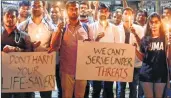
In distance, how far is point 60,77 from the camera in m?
2.14

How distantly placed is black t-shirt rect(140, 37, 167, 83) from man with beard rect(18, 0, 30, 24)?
818 mm

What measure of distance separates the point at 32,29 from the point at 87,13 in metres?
0.39

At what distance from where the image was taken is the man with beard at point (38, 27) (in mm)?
2041

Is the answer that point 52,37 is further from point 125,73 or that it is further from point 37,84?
point 125,73

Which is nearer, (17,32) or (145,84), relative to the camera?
(17,32)

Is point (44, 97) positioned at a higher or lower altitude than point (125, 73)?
lower

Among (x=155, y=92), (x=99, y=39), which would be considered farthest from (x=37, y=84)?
(x=155, y=92)

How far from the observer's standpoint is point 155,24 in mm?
2107

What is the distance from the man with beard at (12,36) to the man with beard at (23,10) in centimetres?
3

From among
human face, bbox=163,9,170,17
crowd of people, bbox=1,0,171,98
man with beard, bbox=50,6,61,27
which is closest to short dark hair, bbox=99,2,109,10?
crowd of people, bbox=1,0,171,98

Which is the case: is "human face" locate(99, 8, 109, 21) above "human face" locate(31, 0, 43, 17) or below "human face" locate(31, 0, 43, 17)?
below

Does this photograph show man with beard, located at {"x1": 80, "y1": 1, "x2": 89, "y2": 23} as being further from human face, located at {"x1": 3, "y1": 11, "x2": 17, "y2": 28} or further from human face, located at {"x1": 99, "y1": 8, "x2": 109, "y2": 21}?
human face, located at {"x1": 3, "y1": 11, "x2": 17, "y2": 28}

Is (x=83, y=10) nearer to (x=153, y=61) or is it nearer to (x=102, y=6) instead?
(x=102, y=6)

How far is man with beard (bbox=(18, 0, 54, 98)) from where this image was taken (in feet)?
6.70
